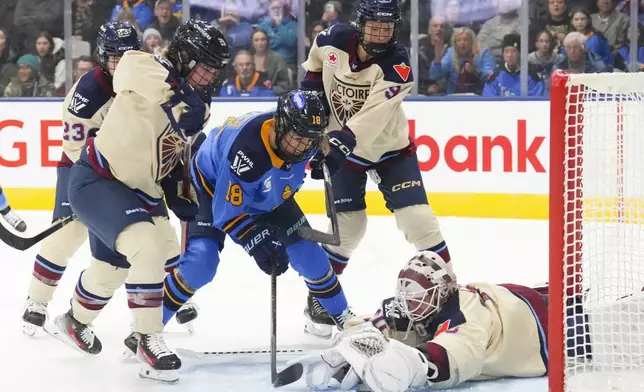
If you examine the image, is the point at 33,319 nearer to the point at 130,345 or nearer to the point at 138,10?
the point at 130,345

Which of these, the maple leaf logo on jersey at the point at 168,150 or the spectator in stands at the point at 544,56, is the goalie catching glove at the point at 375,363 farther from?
the spectator in stands at the point at 544,56

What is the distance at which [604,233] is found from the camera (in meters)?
3.06

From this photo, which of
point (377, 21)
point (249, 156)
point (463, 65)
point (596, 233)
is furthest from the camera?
point (463, 65)

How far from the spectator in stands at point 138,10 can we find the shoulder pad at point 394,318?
464 cm

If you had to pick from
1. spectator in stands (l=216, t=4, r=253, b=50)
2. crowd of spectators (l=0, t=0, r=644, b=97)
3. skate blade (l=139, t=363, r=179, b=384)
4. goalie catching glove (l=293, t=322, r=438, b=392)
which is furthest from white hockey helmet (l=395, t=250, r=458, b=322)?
spectator in stands (l=216, t=4, r=253, b=50)

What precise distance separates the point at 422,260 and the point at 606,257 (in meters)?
0.57

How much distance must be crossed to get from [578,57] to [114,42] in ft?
11.9

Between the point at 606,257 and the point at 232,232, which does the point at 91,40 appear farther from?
the point at 606,257

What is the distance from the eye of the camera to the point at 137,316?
3229mm

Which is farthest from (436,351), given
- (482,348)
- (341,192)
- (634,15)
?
(634,15)

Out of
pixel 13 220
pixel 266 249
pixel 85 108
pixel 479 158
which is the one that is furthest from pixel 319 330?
pixel 479 158

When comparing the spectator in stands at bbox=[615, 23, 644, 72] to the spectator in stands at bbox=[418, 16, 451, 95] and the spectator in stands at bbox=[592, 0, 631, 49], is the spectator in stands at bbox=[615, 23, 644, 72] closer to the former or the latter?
the spectator in stands at bbox=[592, 0, 631, 49]

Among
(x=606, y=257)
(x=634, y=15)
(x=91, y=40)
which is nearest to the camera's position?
(x=606, y=257)

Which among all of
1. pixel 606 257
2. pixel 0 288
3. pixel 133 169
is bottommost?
pixel 0 288
